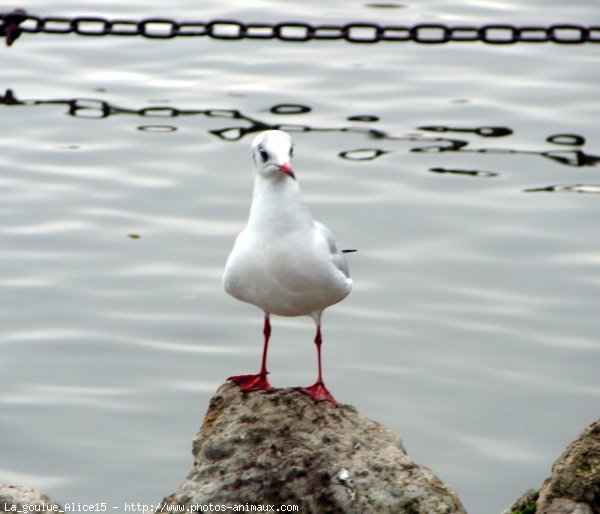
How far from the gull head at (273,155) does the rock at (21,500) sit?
1.71 metres

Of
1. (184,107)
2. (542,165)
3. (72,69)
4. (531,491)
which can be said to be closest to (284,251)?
(531,491)

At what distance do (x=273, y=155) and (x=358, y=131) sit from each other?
703 cm

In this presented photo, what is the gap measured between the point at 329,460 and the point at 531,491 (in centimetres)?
108

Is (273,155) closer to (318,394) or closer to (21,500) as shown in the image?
(318,394)

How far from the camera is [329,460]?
17.5ft

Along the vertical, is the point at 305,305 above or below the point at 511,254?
above

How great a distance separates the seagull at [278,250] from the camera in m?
5.46

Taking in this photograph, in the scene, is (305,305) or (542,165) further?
(542,165)

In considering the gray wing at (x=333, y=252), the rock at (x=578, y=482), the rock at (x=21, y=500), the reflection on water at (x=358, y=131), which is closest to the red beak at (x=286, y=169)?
the gray wing at (x=333, y=252)

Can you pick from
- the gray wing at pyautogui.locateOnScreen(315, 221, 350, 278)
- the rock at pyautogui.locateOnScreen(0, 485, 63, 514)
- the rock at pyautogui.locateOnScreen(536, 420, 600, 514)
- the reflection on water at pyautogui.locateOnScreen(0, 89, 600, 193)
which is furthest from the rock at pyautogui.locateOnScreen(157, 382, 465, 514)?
the reflection on water at pyautogui.locateOnScreen(0, 89, 600, 193)

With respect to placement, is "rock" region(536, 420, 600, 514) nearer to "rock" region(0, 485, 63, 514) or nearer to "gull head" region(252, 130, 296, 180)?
"gull head" region(252, 130, 296, 180)

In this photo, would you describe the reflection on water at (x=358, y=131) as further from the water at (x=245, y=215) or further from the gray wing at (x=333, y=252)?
the gray wing at (x=333, y=252)

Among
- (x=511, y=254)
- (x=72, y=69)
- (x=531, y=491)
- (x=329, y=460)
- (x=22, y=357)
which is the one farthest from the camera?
(x=72, y=69)

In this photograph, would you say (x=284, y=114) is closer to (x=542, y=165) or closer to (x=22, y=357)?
(x=542, y=165)
